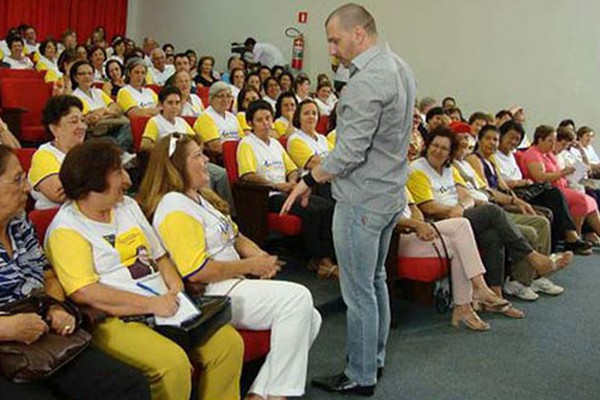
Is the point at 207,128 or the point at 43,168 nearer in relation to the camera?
the point at 43,168

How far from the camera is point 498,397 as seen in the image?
2.70m

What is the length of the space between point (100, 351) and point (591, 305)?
317 centimetres

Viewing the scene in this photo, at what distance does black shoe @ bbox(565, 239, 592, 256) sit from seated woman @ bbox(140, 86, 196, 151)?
2896 mm

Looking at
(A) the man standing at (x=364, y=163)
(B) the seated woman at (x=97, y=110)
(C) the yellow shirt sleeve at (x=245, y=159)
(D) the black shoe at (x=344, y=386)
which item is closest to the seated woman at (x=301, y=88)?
(B) the seated woman at (x=97, y=110)

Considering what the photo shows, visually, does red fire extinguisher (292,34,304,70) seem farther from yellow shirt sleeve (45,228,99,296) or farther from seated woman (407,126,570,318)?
yellow shirt sleeve (45,228,99,296)

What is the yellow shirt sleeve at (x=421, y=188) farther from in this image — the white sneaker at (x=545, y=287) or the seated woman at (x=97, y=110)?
the seated woman at (x=97, y=110)

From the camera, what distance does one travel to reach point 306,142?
438 cm

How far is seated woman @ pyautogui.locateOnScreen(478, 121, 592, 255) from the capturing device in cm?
461

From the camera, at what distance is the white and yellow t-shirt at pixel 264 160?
379cm

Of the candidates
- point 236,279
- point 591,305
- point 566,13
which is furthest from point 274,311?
point 566,13

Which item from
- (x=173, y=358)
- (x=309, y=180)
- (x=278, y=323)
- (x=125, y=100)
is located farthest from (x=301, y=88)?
(x=173, y=358)

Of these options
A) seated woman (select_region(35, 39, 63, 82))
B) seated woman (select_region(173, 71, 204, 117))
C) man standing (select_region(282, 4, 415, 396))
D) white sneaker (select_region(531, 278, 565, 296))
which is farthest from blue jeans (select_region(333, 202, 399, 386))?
seated woman (select_region(35, 39, 63, 82))

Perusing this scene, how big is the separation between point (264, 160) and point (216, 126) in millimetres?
1050

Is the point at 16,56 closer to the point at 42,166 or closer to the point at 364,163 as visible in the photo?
the point at 42,166
